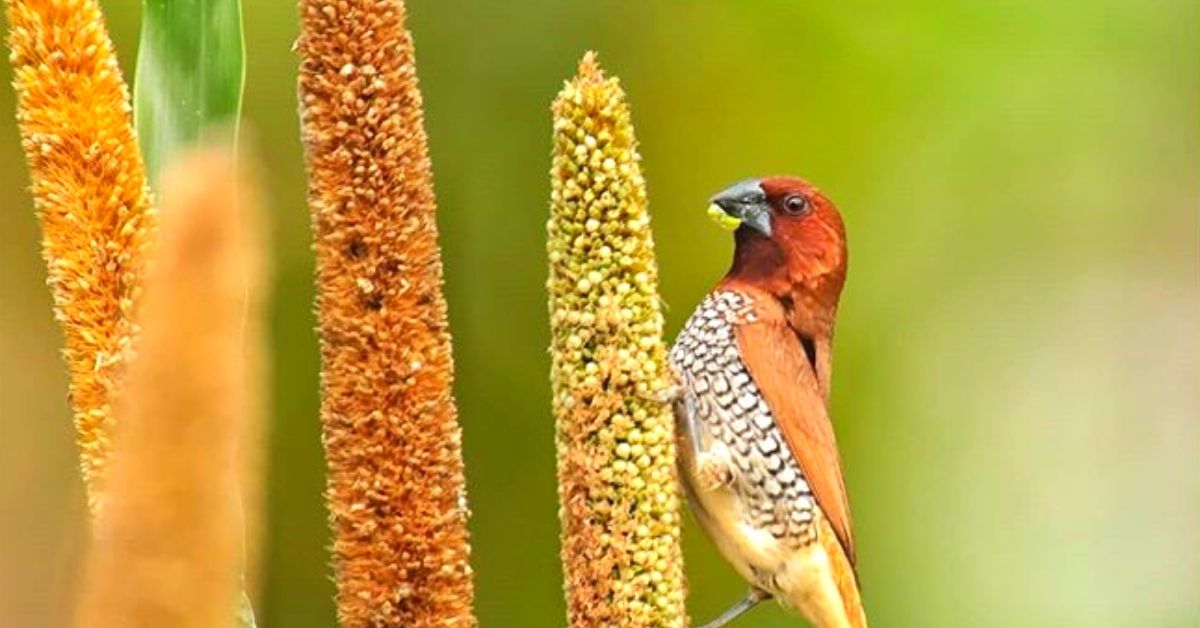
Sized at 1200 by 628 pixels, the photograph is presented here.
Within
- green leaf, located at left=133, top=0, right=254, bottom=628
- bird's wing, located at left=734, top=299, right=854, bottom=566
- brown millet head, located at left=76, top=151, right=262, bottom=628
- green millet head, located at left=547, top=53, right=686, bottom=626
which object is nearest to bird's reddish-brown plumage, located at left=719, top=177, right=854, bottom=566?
bird's wing, located at left=734, top=299, right=854, bottom=566

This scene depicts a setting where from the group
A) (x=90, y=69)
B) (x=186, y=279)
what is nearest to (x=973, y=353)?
(x=90, y=69)

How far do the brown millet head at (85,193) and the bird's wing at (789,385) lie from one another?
1.05 m

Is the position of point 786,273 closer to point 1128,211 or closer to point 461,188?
point 461,188

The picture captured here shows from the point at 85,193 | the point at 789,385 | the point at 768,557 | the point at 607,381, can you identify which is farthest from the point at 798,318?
the point at 85,193

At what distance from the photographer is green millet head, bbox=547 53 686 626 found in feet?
3.52

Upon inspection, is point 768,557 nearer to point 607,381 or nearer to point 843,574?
point 843,574

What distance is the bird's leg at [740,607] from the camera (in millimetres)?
1670

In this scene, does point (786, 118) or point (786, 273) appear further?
point (786, 118)

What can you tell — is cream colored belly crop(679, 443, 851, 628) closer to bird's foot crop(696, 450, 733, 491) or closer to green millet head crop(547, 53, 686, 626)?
bird's foot crop(696, 450, 733, 491)

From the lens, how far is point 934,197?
3400 mm

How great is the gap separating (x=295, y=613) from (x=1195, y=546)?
5.25 ft

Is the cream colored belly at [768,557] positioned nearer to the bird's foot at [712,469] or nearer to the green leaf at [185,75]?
the bird's foot at [712,469]

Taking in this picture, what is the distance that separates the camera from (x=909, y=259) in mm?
3355

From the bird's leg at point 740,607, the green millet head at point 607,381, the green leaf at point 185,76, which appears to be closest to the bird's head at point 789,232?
the bird's leg at point 740,607
